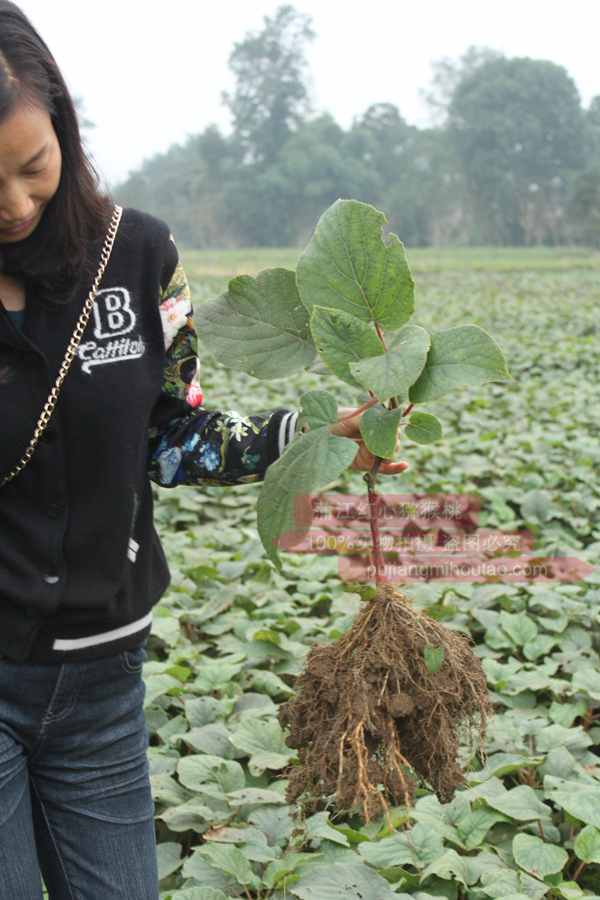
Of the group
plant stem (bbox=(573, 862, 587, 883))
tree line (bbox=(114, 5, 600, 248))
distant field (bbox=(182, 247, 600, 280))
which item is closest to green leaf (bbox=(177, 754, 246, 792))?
plant stem (bbox=(573, 862, 587, 883))

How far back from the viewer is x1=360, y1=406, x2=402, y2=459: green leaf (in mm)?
1298

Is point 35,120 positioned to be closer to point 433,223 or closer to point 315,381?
point 315,381

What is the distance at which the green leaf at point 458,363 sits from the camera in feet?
4.30

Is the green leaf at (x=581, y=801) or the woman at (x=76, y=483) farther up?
the woman at (x=76, y=483)

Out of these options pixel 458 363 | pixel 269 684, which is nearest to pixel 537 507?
pixel 269 684

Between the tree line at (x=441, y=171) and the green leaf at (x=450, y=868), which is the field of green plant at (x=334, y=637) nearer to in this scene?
the green leaf at (x=450, y=868)

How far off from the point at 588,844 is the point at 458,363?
1.14 metres

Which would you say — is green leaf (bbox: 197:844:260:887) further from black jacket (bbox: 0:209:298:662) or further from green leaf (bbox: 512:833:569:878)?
black jacket (bbox: 0:209:298:662)

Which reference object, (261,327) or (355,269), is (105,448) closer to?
(261,327)

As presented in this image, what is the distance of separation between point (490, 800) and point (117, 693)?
3.28ft

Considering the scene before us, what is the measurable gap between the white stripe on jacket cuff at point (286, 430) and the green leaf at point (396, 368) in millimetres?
234

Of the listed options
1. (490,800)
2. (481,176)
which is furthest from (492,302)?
(481,176)

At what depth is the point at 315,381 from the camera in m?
8.14

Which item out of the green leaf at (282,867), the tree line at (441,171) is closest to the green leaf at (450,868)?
the green leaf at (282,867)
